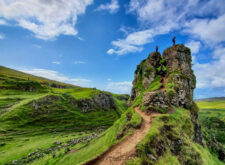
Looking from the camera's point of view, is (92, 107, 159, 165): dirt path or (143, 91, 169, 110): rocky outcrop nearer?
(92, 107, 159, 165): dirt path

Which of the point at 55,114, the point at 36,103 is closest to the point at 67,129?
the point at 55,114

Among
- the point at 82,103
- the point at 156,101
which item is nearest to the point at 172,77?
the point at 156,101

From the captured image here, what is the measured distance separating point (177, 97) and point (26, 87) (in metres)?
89.0

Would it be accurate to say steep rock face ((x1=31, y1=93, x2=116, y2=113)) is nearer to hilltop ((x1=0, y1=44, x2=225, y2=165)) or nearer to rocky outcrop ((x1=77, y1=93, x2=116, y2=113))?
rocky outcrop ((x1=77, y1=93, x2=116, y2=113))

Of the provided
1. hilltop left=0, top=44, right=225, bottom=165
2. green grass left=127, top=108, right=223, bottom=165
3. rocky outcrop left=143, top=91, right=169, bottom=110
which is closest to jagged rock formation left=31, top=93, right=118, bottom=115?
hilltop left=0, top=44, right=225, bottom=165

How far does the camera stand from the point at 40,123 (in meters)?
48.8

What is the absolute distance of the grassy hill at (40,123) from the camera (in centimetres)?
2898

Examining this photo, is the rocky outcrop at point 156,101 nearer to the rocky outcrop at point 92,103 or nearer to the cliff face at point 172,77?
the cliff face at point 172,77

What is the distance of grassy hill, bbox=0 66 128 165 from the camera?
2898 centimetres

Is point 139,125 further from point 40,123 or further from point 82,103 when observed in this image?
point 82,103

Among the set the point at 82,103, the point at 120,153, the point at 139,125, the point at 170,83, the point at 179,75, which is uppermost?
the point at 179,75

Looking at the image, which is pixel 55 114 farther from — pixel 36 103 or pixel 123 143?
pixel 123 143

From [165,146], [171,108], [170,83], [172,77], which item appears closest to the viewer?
[165,146]

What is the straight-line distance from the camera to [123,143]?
13297 mm
